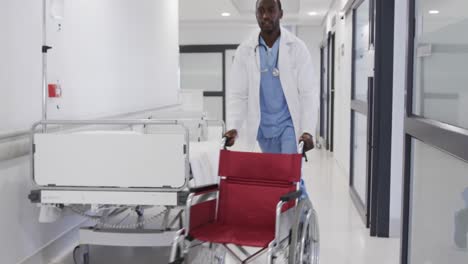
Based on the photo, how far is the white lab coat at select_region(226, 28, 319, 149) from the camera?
117 inches

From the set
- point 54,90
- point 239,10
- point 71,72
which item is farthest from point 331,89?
point 54,90

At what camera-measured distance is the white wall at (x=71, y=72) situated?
3.15m

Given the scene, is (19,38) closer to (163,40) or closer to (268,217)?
(268,217)

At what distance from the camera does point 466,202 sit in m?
2.09

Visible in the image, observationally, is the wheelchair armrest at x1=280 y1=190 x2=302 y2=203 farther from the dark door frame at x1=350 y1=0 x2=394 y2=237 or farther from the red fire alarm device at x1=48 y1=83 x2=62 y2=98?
the red fire alarm device at x1=48 y1=83 x2=62 y2=98

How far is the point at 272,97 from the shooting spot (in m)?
3.02

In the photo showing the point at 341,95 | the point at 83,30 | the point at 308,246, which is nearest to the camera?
the point at 308,246

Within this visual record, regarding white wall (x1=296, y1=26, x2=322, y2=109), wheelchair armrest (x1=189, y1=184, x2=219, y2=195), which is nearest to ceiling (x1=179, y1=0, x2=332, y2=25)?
white wall (x1=296, y1=26, x2=322, y2=109)

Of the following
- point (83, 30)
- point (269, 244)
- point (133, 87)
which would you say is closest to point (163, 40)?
point (133, 87)

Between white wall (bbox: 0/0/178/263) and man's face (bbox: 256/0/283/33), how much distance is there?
1525 mm

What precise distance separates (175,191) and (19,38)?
4.64 ft

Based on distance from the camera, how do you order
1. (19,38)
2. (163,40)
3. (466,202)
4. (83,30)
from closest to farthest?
(466,202) < (19,38) < (83,30) < (163,40)

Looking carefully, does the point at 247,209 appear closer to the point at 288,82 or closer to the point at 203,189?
the point at 203,189

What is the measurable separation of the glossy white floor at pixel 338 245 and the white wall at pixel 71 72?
1.63ft
